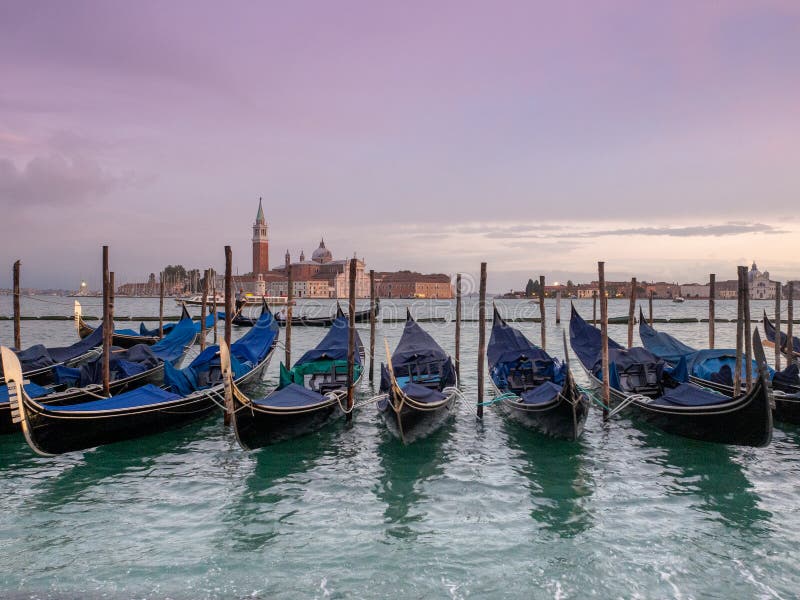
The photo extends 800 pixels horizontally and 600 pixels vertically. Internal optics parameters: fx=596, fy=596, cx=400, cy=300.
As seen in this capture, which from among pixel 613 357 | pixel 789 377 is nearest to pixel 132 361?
pixel 613 357

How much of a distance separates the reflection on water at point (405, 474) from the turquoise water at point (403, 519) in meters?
0.03

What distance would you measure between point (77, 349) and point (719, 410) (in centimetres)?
1128

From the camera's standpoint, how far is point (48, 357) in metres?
10.4

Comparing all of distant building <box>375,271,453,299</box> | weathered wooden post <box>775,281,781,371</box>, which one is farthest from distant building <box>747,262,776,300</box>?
weathered wooden post <box>775,281,781,371</box>

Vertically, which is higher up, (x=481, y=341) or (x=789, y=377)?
(x=481, y=341)

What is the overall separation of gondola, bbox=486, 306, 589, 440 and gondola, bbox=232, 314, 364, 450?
2.27 metres

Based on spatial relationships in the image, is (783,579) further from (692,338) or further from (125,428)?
(692,338)

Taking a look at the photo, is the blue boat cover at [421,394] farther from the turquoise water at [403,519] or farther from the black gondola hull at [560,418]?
the black gondola hull at [560,418]

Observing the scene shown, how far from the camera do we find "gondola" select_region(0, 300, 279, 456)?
581 centimetres

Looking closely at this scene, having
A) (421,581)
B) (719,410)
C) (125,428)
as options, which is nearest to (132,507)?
(125,428)

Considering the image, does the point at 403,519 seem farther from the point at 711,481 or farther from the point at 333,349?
the point at 333,349

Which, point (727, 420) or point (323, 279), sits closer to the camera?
point (727, 420)

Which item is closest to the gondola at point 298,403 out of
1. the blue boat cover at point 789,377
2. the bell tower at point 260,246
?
the blue boat cover at point 789,377

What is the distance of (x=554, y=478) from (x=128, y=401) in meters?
4.79
